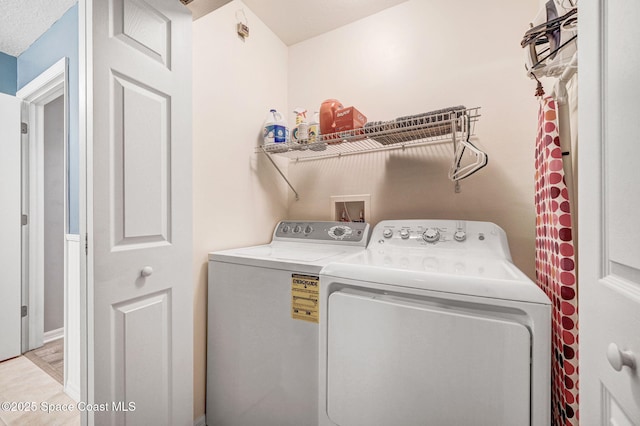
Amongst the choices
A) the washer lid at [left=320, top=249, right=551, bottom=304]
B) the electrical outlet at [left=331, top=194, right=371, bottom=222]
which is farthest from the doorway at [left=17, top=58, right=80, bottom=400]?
the washer lid at [left=320, top=249, right=551, bottom=304]

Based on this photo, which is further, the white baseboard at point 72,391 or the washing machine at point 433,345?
the white baseboard at point 72,391

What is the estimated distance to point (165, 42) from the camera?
1150 mm

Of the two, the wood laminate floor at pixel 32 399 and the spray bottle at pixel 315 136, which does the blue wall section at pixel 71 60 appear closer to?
the wood laminate floor at pixel 32 399

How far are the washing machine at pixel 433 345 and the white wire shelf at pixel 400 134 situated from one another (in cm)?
70

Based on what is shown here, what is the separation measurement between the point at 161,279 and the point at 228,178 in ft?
2.35

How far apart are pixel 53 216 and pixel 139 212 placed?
2397 mm

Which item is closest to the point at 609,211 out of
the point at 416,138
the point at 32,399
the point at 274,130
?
the point at 416,138

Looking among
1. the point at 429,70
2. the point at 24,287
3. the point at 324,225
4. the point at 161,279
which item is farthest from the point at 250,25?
the point at 24,287

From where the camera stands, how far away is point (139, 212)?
1045 millimetres

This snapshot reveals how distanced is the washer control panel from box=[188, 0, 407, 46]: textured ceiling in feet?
4.87

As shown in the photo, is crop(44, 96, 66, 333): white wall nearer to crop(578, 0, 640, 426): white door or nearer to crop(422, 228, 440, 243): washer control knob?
crop(422, 228, 440, 243): washer control knob

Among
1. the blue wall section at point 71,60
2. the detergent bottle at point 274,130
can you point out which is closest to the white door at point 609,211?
the detergent bottle at point 274,130

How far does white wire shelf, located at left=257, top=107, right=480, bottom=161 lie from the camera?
1.27 meters

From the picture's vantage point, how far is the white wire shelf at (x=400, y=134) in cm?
127
